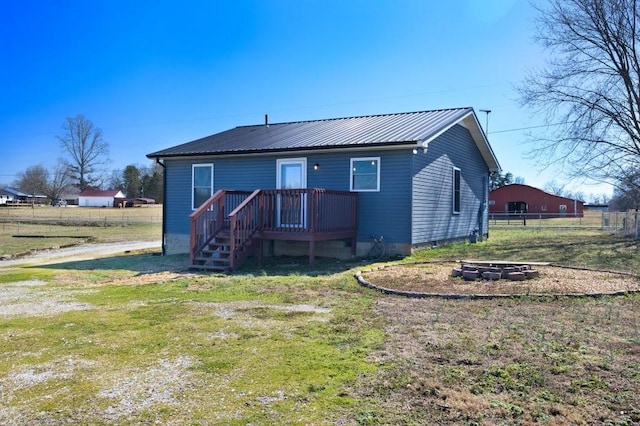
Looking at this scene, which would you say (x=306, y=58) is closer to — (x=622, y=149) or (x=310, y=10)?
(x=310, y=10)

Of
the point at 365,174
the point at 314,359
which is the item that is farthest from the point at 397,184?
the point at 314,359

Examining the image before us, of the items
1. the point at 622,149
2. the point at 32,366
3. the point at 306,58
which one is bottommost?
the point at 32,366

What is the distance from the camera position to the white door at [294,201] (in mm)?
11625

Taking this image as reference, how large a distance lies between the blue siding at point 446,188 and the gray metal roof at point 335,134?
60cm

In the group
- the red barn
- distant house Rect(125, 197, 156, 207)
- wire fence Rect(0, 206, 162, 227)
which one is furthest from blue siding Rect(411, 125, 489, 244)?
distant house Rect(125, 197, 156, 207)

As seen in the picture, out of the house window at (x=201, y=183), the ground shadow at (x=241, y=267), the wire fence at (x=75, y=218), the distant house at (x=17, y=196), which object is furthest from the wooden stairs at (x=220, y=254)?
the distant house at (x=17, y=196)

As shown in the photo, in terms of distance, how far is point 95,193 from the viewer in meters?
81.4

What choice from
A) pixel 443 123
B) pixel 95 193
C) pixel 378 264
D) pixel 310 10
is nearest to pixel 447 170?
pixel 443 123

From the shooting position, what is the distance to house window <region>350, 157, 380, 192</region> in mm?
12641

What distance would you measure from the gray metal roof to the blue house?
0.04 metres

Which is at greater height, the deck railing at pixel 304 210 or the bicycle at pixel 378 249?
the deck railing at pixel 304 210

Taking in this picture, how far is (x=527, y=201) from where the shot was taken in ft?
154

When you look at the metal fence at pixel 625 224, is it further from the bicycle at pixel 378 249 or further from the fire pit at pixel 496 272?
the fire pit at pixel 496 272

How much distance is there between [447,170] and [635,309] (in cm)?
901
